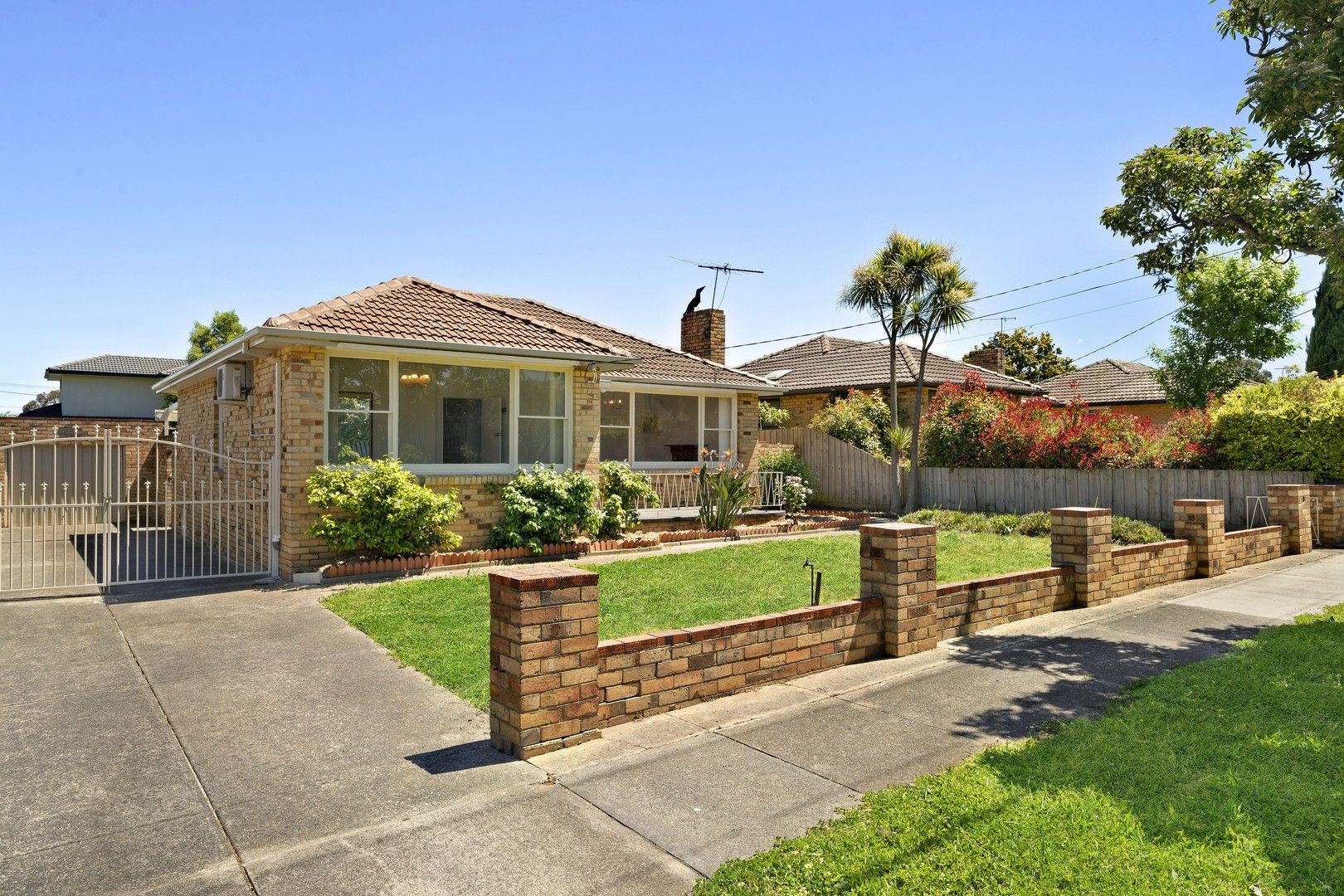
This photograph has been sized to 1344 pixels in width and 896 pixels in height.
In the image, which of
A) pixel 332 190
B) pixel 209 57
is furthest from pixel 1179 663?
pixel 332 190

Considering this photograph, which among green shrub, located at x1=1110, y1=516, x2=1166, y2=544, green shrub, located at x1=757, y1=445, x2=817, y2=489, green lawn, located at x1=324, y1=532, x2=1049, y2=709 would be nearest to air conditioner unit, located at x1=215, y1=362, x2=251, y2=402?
green lawn, located at x1=324, y1=532, x2=1049, y2=709

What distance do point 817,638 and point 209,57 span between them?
10.4 m

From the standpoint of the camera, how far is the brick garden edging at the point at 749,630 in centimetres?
461

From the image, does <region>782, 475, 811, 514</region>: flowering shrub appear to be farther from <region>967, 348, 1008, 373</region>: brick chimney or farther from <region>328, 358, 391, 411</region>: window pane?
<region>967, 348, 1008, 373</region>: brick chimney

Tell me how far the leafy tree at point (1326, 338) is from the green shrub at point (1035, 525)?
17.1 metres

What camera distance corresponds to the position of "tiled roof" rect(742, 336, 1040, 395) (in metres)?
24.3

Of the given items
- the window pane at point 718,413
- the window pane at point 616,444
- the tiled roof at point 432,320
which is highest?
the tiled roof at point 432,320

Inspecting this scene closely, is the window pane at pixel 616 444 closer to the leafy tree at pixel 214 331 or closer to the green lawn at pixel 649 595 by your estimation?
the green lawn at pixel 649 595

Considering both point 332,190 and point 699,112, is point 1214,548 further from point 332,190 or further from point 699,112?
point 332,190

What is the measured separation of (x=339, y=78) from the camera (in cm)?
1075

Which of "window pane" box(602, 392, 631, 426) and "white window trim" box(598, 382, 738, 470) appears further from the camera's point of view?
"window pane" box(602, 392, 631, 426)

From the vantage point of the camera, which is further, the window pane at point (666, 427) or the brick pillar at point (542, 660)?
the window pane at point (666, 427)

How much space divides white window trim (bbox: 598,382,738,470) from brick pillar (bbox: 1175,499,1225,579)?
30.3 ft

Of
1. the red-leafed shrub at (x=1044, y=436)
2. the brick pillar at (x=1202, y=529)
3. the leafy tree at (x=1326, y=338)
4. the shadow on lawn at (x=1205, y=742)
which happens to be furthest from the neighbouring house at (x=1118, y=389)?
the shadow on lawn at (x=1205, y=742)
